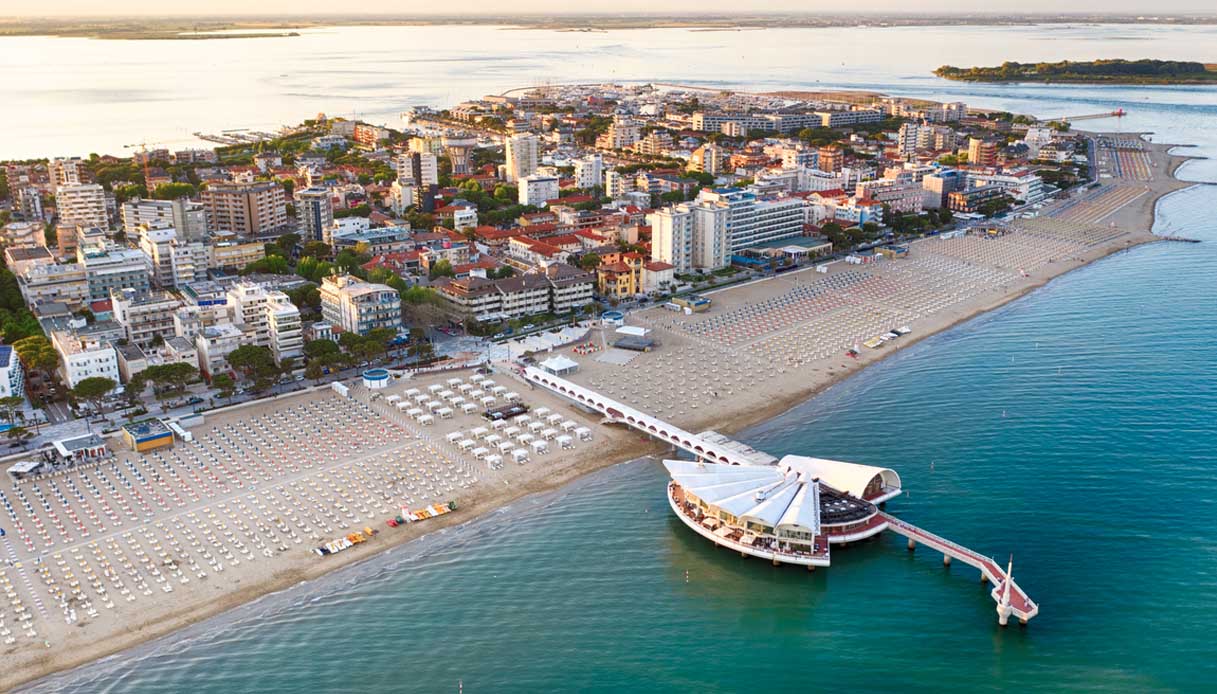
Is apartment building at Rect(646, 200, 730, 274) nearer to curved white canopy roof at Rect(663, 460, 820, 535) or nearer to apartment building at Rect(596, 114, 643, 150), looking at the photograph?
curved white canopy roof at Rect(663, 460, 820, 535)

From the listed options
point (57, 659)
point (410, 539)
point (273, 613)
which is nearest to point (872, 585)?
point (410, 539)

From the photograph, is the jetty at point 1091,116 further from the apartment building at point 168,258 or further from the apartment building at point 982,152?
the apartment building at point 168,258

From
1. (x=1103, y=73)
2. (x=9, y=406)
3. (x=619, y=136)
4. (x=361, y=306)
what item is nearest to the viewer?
(x=9, y=406)

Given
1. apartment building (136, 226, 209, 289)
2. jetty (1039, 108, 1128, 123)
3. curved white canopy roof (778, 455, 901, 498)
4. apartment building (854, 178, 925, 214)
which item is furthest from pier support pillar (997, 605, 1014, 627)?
jetty (1039, 108, 1128, 123)

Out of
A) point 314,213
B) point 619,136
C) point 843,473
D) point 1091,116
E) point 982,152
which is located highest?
point 1091,116

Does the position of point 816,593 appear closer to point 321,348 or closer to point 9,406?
point 321,348

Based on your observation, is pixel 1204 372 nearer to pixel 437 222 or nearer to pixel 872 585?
pixel 872 585

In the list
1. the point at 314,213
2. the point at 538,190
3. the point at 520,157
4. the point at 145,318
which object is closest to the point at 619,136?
the point at 520,157
